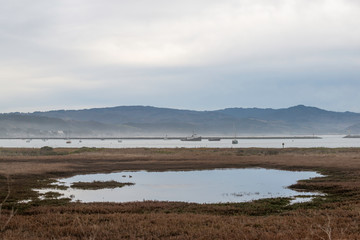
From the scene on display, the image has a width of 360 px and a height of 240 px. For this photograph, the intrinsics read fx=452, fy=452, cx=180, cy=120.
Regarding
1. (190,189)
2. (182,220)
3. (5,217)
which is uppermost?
(182,220)

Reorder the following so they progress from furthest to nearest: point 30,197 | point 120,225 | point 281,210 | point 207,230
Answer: point 30,197
point 281,210
point 120,225
point 207,230

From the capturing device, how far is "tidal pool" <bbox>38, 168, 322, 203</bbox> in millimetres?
35156

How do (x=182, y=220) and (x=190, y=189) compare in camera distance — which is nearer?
(x=182, y=220)

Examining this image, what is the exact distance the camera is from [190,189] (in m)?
41.2

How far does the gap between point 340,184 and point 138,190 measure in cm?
1763

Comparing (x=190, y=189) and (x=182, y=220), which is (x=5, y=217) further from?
(x=190, y=189)

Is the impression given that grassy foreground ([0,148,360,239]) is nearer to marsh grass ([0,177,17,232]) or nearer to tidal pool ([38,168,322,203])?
marsh grass ([0,177,17,232])

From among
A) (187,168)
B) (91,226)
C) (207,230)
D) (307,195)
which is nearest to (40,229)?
(91,226)

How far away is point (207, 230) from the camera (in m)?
18.9

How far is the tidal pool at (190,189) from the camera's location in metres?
35.2

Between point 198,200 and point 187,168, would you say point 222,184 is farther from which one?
point 187,168

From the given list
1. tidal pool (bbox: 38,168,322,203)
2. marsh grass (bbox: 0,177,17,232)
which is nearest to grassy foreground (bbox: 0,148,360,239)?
marsh grass (bbox: 0,177,17,232)

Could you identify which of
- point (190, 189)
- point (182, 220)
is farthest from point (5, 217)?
point (190, 189)

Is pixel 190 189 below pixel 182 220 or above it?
below
